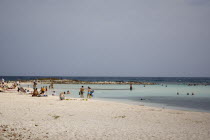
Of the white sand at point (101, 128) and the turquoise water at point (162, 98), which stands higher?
the white sand at point (101, 128)

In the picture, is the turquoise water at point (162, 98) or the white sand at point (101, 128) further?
the turquoise water at point (162, 98)

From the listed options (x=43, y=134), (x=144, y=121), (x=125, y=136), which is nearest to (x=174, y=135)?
(x=125, y=136)

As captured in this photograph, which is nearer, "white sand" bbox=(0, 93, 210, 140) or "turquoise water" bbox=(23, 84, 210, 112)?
"white sand" bbox=(0, 93, 210, 140)

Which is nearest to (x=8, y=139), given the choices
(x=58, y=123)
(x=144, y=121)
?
(x=58, y=123)

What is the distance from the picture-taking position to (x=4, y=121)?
11914mm

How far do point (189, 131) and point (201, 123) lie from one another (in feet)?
8.51

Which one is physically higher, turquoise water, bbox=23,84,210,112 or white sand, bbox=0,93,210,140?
white sand, bbox=0,93,210,140

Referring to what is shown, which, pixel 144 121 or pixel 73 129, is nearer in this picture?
pixel 73 129

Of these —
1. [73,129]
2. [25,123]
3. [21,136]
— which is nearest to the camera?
[21,136]

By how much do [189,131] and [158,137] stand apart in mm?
2109

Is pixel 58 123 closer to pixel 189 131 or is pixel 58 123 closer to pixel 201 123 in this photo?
pixel 189 131

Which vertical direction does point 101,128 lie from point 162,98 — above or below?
above

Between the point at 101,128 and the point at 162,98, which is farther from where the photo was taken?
the point at 162,98

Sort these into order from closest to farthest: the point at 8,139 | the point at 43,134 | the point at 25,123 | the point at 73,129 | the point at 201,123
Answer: the point at 8,139 → the point at 43,134 → the point at 73,129 → the point at 25,123 → the point at 201,123
